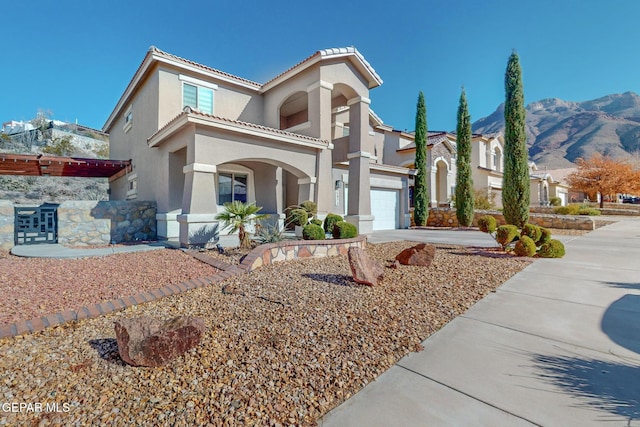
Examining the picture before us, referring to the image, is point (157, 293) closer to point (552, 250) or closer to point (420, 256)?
point (420, 256)

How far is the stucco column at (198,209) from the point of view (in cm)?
849

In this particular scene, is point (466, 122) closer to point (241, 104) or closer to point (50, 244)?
point (241, 104)

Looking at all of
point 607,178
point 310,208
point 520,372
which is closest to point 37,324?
point 520,372

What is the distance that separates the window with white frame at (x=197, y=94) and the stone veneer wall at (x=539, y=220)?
1584 cm

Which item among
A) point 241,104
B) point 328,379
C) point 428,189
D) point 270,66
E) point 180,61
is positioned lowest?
point 328,379

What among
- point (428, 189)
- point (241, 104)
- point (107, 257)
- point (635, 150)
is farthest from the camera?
point (635, 150)

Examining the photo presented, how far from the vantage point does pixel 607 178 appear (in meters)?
27.6

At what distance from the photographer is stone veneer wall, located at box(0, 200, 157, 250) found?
9.10 m

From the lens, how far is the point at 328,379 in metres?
2.59

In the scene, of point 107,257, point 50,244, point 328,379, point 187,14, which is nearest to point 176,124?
point 107,257

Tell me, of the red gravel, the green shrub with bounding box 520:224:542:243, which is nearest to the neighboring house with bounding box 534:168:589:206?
the green shrub with bounding box 520:224:542:243

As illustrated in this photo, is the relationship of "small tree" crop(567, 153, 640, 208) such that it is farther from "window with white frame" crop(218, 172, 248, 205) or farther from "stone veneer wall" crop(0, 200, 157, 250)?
"stone veneer wall" crop(0, 200, 157, 250)

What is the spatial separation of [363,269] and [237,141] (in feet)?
20.7

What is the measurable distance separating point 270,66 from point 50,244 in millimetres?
11751
